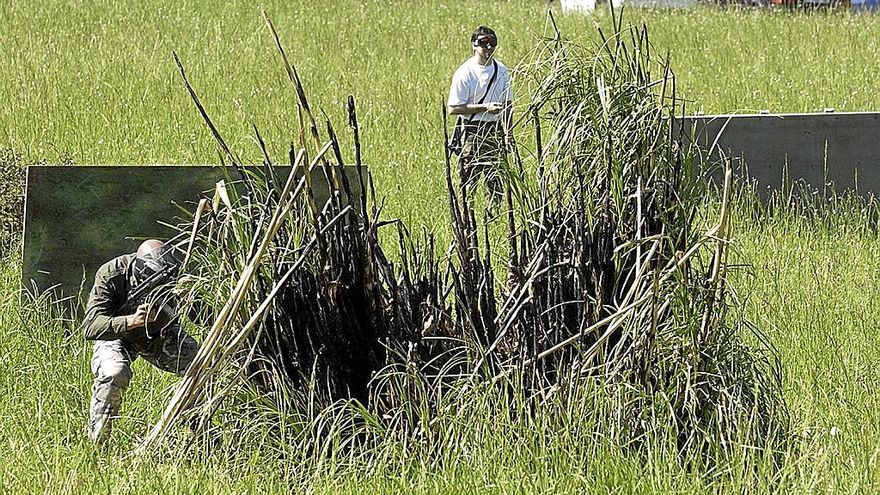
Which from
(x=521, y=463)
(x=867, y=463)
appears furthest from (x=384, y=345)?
(x=867, y=463)

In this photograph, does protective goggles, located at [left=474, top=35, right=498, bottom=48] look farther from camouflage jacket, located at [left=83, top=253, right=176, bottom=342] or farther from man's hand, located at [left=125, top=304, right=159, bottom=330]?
man's hand, located at [left=125, top=304, right=159, bottom=330]

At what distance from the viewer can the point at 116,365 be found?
5910mm

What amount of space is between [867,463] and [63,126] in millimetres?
10105

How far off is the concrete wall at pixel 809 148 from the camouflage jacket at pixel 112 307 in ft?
19.7

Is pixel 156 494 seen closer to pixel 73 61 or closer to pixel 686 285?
pixel 686 285

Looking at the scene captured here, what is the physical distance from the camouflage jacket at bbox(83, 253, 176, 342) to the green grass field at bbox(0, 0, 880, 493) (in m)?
0.37

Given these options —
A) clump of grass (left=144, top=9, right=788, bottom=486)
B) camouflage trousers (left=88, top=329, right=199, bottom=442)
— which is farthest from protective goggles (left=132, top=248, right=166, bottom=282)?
clump of grass (left=144, top=9, right=788, bottom=486)

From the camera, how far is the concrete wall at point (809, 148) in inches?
425

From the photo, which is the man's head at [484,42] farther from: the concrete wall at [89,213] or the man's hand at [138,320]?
the man's hand at [138,320]

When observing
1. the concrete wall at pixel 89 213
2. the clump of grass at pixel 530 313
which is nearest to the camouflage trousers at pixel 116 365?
the clump of grass at pixel 530 313

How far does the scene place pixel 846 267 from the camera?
29.5 feet

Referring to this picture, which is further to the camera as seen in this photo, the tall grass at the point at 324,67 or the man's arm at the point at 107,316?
the tall grass at the point at 324,67

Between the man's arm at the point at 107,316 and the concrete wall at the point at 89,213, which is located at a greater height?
the concrete wall at the point at 89,213

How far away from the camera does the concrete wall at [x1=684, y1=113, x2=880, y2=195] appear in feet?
35.4
